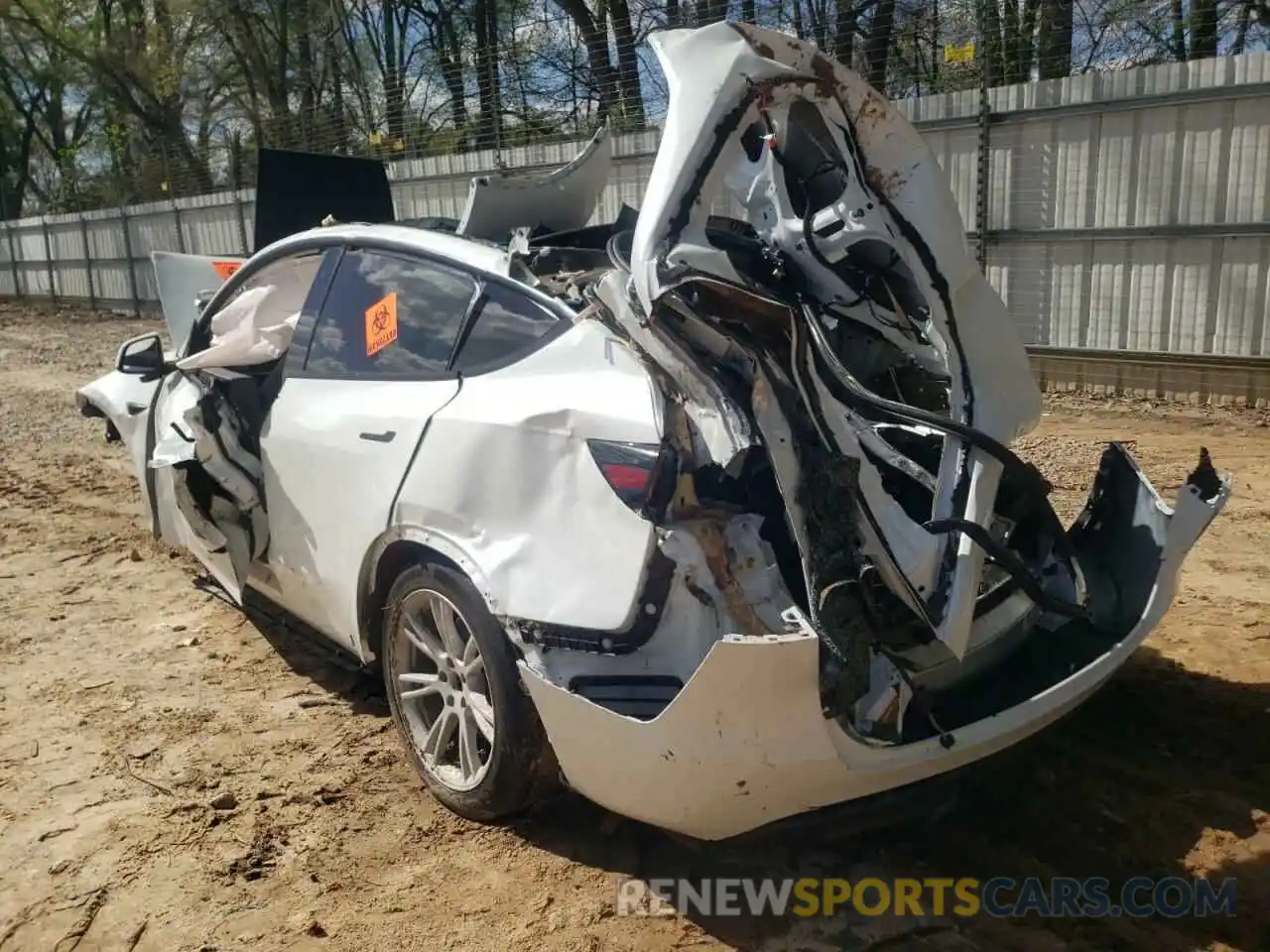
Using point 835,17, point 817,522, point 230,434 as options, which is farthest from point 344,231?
point 835,17

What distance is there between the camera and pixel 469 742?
10.5 feet

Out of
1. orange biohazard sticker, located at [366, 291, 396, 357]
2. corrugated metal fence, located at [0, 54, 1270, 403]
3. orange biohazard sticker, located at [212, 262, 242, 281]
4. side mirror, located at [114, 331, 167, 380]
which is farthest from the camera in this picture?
corrugated metal fence, located at [0, 54, 1270, 403]

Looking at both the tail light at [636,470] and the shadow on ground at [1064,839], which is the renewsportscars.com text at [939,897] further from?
the tail light at [636,470]

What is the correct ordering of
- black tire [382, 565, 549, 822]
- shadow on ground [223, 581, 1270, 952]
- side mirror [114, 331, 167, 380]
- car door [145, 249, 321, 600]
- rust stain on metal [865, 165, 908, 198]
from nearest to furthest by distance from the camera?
shadow on ground [223, 581, 1270, 952], rust stain on metal [865, 165, 908, 198], black tire [382, 565, 549, 822], car door [145, 249, 321, 600], side mirror [114, 331, 167, 380]

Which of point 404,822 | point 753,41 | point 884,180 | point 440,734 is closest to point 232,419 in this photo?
point 440,734

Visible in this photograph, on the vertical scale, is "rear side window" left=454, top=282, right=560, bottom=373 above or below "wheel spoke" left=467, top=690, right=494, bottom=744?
above

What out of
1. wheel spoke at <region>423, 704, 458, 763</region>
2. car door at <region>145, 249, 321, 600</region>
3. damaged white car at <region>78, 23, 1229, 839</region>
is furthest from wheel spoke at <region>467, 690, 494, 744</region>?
car door at <region>145, 249, 321, 600</region>

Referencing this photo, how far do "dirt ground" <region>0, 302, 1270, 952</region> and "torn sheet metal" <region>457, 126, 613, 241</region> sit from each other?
1.81 m

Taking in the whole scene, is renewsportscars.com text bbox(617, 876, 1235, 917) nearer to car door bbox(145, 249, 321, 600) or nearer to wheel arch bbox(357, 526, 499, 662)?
wheel arch bbox(357, 526, 499, 662)

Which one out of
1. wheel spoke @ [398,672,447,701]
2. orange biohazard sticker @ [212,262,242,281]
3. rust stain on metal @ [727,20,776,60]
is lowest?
wheel spoke @ [398,672,447,701]

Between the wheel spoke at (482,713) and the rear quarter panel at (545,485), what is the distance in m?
0.36

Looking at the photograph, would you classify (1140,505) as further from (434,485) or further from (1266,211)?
(1266,211)

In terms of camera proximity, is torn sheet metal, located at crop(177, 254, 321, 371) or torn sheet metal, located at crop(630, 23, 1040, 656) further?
torn sheet metal, located at crop(177, 254, 321, 371)

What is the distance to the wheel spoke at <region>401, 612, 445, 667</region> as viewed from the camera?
3.30 m
